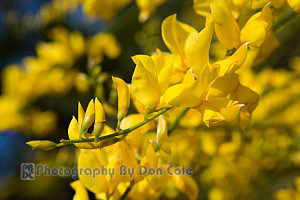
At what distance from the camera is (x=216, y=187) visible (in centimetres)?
91

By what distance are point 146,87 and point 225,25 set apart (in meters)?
0.12

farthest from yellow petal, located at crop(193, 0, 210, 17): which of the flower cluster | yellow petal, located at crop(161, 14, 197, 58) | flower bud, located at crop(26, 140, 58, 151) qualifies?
the flower cluster

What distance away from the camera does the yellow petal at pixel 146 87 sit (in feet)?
1.24

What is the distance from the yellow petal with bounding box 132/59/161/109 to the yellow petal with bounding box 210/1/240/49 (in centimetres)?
10

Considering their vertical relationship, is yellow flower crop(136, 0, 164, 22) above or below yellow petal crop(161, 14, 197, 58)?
above

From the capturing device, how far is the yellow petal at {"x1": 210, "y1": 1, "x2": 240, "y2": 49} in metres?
0.42

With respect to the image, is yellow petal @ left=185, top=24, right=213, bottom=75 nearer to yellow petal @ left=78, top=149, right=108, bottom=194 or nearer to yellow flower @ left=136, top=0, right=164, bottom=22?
yellow petal @ left=78, top=149, right=108, bottom=194

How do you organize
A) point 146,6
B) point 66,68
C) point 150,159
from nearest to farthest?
point 150,159
point 146,6
point 66,68

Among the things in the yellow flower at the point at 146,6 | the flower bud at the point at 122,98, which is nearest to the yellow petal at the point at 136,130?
the flower bud at the point at 122,98

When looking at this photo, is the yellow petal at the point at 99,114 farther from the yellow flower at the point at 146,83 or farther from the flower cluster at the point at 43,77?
the flower cluster at the point at 43,77

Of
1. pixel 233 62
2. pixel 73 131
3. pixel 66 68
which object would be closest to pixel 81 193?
pixel 73 131

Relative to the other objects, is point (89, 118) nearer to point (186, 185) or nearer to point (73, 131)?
point (73, 131)

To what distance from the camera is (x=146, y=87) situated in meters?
0.38

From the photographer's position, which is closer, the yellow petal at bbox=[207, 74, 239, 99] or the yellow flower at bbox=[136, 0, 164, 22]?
the yellow petal at bbox=[207, 74, 239, 99]
